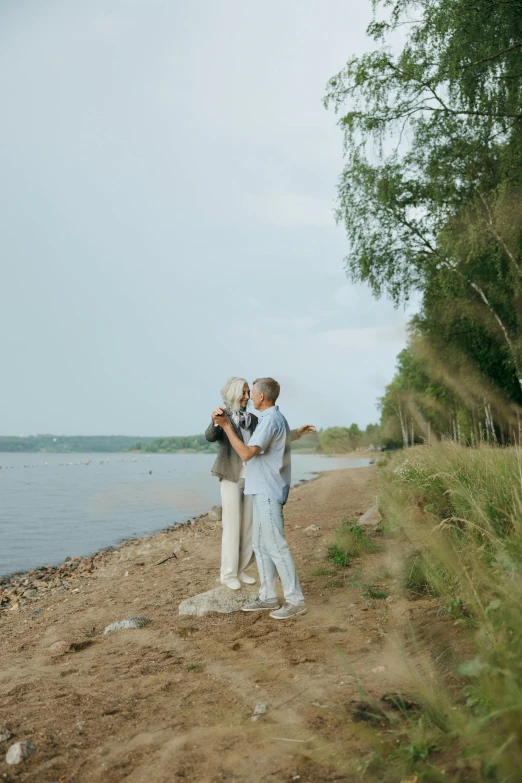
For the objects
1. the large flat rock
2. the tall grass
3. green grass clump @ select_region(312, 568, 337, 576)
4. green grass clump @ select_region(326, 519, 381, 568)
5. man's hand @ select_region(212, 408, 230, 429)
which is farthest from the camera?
green grass clump @ select_region(326, 519, 381, 568)

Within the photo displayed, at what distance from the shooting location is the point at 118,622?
6.77 metres

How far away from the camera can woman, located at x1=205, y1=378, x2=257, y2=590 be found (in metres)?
7.09

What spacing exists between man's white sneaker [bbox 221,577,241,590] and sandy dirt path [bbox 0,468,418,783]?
0.57 m

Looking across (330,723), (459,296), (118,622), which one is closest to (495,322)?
(459,296)

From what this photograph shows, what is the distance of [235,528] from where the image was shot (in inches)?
286


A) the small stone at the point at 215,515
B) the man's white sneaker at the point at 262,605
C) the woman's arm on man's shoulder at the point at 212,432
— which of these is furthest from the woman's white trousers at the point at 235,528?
the small stone at the point at 215,515

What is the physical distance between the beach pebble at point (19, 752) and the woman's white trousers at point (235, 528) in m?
3.79

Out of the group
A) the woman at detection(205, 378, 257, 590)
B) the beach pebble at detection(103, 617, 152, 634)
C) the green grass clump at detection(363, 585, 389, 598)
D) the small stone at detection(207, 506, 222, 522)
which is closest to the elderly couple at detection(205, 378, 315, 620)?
the woman at detection(205, 378, 257, 590)

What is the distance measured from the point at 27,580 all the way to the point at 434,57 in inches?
Answer: 622

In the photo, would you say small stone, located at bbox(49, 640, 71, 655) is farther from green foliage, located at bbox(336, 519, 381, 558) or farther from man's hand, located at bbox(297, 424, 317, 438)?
green foliage, located at bbox(336, 519, 381, 558)

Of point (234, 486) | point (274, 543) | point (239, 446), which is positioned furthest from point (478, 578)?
point (234, 486)

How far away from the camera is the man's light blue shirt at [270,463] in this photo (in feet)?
20.8

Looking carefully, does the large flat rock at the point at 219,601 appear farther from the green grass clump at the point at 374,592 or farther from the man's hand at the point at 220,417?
the man's hand at the point at 220,417

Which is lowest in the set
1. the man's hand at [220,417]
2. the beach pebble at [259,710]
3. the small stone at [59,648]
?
the small stone at [59,648]
